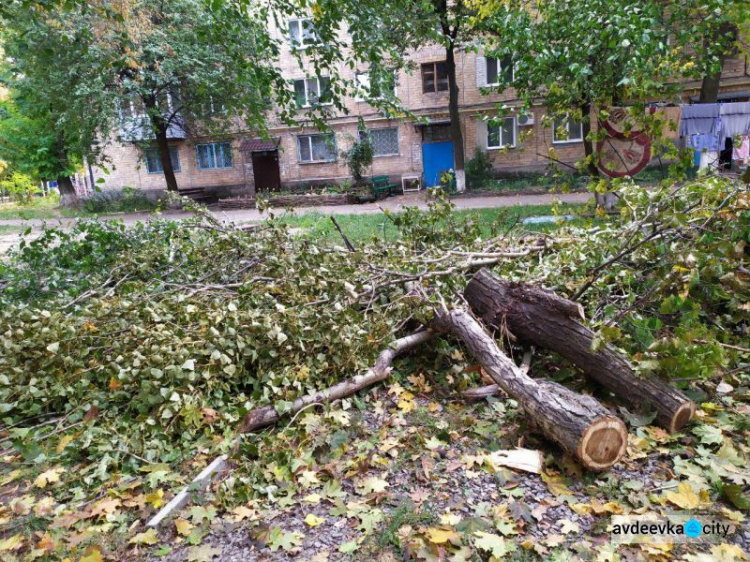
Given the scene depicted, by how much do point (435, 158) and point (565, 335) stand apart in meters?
22.2

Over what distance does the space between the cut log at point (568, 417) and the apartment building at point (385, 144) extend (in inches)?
794

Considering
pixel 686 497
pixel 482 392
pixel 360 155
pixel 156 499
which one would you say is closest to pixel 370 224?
pixel 482 392

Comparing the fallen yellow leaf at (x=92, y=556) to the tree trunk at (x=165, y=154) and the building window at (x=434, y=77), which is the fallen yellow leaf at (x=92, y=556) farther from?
the building window at (x=434, y=77)

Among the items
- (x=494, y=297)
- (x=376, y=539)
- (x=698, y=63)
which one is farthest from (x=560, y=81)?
(x=376, y=539)

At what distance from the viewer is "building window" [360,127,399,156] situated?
2511 centimetres

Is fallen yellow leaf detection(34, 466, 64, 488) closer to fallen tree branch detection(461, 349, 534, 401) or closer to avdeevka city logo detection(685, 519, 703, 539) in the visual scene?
fallen tree branch detection(461, 349, 534, 401)

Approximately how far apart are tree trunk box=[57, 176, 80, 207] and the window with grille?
51.5ft

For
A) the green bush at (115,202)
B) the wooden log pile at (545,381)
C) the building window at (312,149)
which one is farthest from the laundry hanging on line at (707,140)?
the green bush at (115,202)

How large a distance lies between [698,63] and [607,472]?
30.5 ft

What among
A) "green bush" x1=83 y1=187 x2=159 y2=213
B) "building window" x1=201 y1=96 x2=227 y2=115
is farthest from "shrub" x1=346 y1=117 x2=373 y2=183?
"green bush" x1=83 y1=187 x2=159 y2=213

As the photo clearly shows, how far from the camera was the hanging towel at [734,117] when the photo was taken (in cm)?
1652

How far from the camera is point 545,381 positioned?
10.5 feet

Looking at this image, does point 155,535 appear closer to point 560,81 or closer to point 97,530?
point 97,530

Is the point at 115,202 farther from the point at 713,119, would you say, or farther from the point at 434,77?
the point at 713,119
